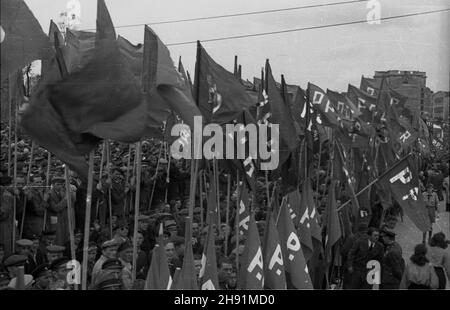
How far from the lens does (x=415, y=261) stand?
5.90 m

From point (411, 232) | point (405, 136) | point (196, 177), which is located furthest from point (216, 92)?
point (405, 136)

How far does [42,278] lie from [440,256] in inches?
130

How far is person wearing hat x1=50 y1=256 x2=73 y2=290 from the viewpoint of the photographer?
5.06m

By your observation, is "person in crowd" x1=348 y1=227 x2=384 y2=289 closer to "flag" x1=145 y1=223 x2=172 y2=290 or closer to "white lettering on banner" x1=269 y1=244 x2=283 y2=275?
"white lettering on banner" x1=269 y1=244 x2=283 y2=275

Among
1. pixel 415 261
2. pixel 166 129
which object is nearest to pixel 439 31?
pixel 415 261

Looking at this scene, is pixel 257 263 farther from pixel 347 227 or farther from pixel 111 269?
pixel 347 227

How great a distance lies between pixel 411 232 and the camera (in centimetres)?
976

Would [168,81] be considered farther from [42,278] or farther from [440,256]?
[440,256]

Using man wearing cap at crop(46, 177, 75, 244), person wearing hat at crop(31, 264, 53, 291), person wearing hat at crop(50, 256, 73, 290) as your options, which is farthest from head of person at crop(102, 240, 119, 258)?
man wearing cap at crop(46, 177, 75, 244)

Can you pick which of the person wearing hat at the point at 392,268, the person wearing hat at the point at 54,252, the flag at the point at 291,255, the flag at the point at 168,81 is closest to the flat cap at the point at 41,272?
the person wearing hat at the point at 54,252

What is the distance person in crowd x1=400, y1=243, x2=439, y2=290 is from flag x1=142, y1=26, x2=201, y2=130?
2.12 meters

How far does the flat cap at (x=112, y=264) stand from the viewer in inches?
201

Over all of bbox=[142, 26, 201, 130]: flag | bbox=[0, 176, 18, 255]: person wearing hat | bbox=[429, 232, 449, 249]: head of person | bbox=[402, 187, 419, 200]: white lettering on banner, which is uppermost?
bbox=[142, 26, 201, 130]: flag
